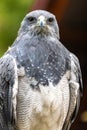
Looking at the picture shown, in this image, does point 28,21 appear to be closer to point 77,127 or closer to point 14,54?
point 14,54

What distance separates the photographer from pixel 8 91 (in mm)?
13719

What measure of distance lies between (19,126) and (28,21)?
113 centimetres

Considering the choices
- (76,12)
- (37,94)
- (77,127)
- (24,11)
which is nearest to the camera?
(37,94)

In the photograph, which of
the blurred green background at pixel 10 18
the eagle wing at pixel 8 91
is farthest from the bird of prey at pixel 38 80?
the blurred green background at pixel 10 18

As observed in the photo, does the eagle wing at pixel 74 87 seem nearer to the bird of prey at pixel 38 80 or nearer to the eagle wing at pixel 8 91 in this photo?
the bird of prey at pixel 38 80

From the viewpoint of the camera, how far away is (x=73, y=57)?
14070 mm

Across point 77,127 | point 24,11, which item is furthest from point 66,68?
point 24,11

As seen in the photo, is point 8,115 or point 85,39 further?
point 85,39

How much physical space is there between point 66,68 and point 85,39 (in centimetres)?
182

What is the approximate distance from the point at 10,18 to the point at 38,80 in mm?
3701

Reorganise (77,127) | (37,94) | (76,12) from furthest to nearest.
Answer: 1. (77,127)
2. (76,12)
3. (37,94)

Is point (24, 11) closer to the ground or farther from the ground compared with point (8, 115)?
farther from the ground

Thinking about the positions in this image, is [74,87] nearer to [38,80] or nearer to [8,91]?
[38,80]

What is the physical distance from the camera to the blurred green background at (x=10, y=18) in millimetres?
17250
